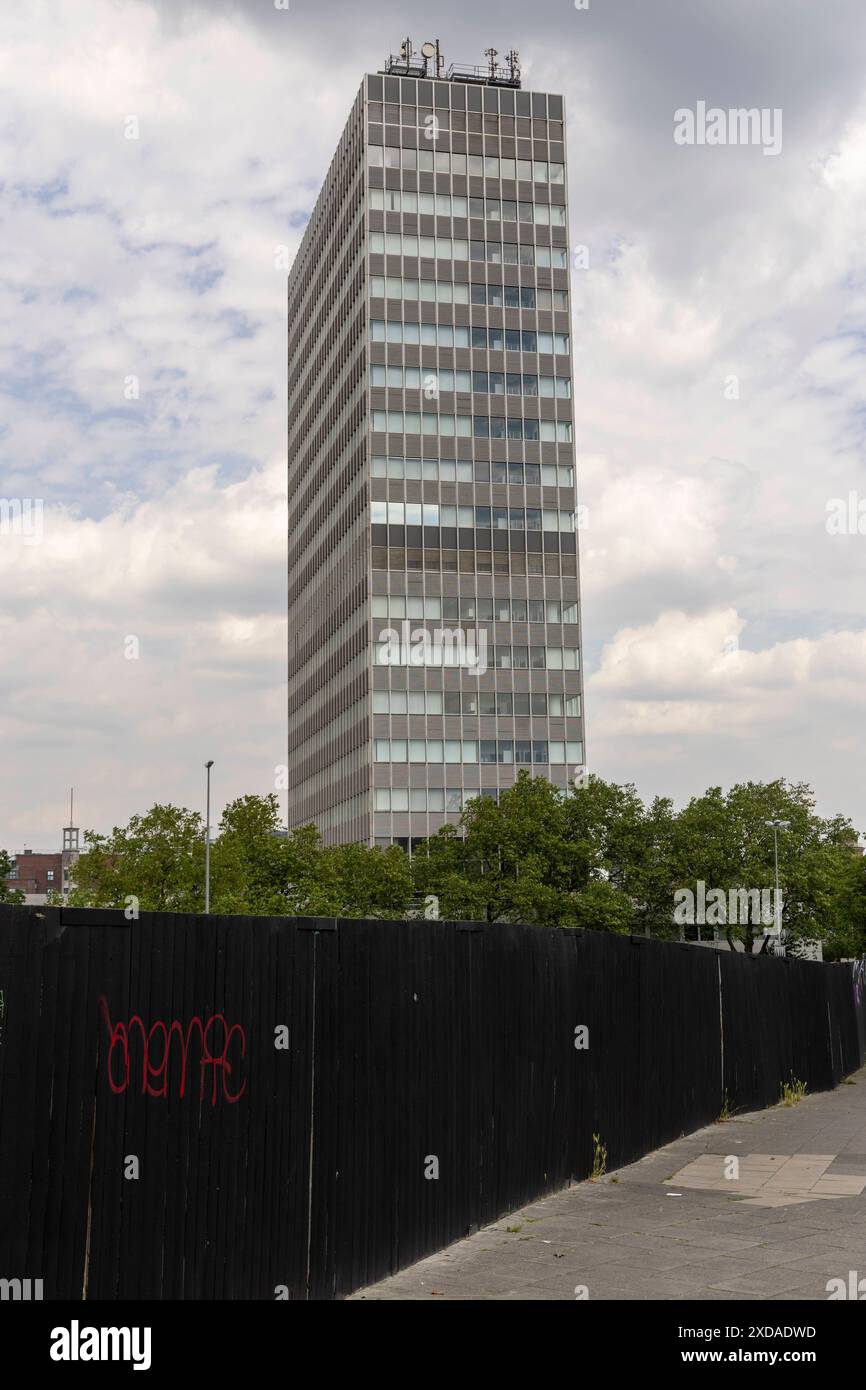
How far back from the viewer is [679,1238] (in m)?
10.4

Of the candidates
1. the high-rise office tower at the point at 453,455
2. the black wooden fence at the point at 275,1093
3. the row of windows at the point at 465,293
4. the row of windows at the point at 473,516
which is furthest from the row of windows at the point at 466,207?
the black wooden fence at the point at 275,1093


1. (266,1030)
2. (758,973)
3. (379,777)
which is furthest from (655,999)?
(379,777)

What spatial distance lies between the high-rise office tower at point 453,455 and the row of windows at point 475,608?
12cm

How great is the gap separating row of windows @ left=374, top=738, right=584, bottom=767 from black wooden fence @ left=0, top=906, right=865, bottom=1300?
83721mm

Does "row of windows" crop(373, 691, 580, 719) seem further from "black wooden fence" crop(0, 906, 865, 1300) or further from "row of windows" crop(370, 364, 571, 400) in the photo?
"black wooden fence" crop(0, 906, 865, 1300)

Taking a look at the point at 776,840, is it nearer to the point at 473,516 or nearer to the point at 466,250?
the point at 473,516

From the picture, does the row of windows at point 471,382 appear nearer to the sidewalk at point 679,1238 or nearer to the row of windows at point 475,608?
the row of windows at point 475,608

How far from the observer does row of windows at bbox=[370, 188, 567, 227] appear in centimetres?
10075

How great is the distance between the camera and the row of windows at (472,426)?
9894 cm

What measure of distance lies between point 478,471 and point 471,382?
621 cm

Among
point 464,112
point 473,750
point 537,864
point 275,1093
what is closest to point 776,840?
point 537,864

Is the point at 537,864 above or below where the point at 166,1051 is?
above

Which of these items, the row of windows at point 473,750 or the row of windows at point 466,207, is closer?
the row of windows at point 473,750

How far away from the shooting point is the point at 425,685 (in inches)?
3875
